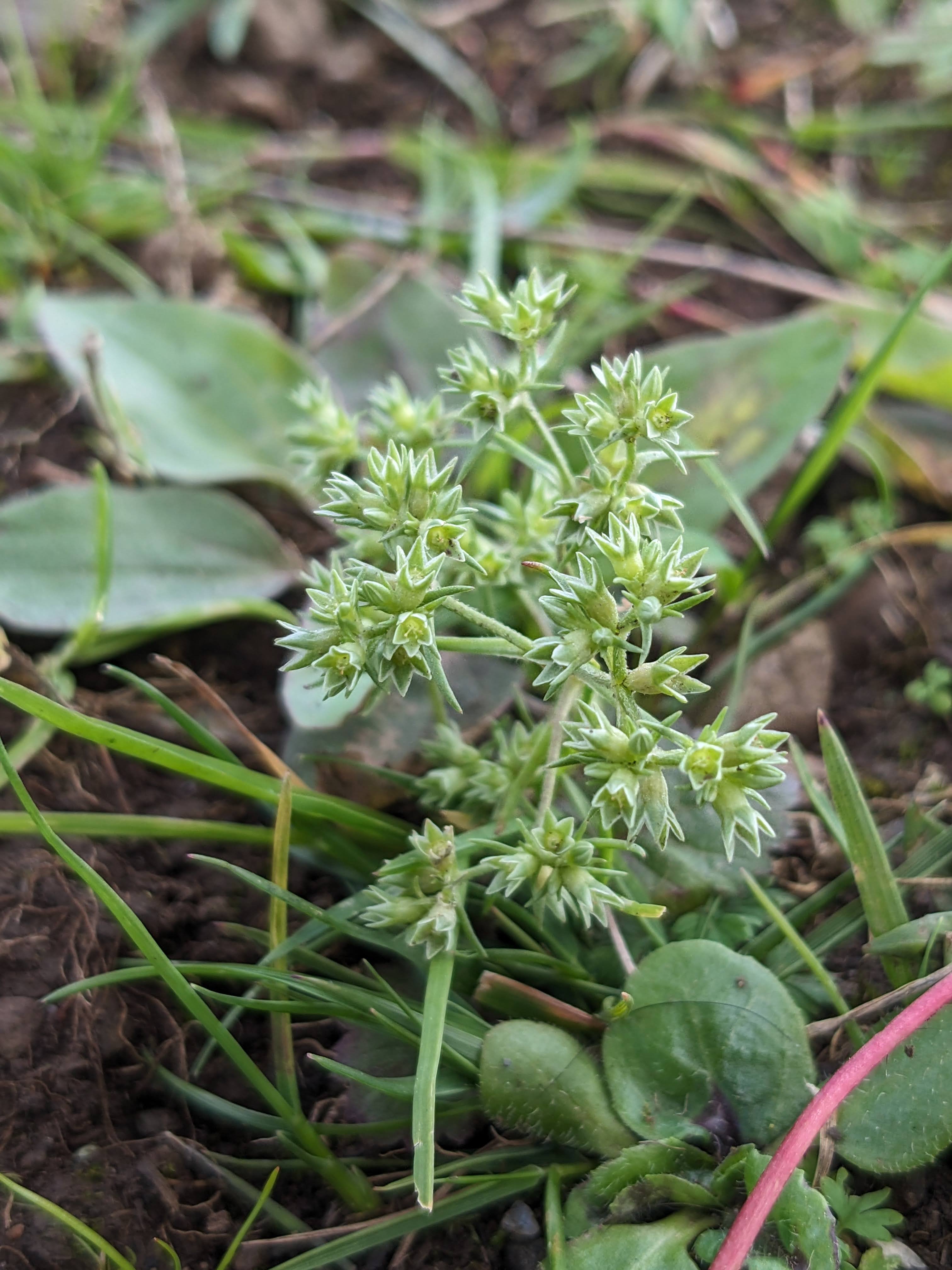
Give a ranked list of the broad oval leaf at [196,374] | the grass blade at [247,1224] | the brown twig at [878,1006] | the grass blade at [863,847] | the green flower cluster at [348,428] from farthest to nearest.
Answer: the broad oval leaf at [196,374] → the green flower cluster at [348,428] → the grass blade at [863,847] → the brown twig at [878,1006] → the grass blade at [247,1224]

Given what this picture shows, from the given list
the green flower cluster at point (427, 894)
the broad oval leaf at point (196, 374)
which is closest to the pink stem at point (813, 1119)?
the green flower cluster at point (427, 894)

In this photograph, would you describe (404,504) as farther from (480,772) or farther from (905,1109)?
(905,1109)

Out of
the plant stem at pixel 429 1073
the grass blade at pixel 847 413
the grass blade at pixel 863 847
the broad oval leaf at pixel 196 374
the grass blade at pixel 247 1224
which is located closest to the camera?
the plant stem at pixel 429 1073

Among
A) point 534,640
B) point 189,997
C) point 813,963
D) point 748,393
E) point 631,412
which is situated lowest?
point 189,997

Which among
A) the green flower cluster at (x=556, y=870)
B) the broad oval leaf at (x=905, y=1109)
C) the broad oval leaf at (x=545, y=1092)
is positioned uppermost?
the green flower cluster at (x=556, y=870)

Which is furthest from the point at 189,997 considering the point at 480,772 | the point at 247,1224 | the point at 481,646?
the point at 481,646

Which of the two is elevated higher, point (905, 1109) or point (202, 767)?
point (202, 767)

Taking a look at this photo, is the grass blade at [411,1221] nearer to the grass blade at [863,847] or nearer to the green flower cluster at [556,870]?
the green flower cluster at [556,870]
